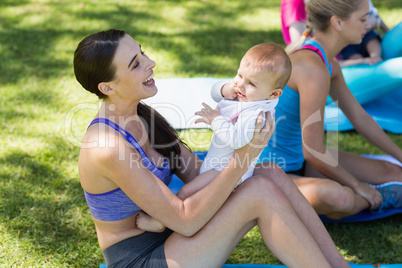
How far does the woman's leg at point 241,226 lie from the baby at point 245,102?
7.1 inches

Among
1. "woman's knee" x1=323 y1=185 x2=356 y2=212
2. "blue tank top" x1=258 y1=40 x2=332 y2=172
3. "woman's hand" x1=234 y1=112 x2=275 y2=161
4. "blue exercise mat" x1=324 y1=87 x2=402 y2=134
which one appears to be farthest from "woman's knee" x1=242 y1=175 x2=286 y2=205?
"blue exercise mat" x1=324 y1=87 x2=402 y2=134

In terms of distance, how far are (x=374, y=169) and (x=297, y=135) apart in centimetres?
69

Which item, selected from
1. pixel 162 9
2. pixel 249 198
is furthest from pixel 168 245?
pixel 162 9

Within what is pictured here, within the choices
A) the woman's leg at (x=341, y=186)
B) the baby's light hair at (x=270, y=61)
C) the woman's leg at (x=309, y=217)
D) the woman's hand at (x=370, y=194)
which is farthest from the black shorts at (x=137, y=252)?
the woman's hand at (x=370, y=194)

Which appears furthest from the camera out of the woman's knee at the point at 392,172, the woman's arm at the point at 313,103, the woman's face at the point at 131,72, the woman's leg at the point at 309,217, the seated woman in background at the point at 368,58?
the seated woman in background at the point at 368,58

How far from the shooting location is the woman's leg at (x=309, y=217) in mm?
2146

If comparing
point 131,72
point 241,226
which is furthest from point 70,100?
point 241,226

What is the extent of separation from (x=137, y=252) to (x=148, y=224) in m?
0.14

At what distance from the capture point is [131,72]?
6.61ft

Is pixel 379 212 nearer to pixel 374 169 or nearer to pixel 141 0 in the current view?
pixel 374 169

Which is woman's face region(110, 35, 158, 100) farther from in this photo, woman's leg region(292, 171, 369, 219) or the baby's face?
woman's leg region(292, 171, 369, 219)

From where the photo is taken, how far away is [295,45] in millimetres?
2807

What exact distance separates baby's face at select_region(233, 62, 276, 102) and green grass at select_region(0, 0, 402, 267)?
3.57ft

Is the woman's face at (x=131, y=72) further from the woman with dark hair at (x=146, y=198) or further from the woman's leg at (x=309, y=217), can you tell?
the woman's leg at (x=309, y=217)
